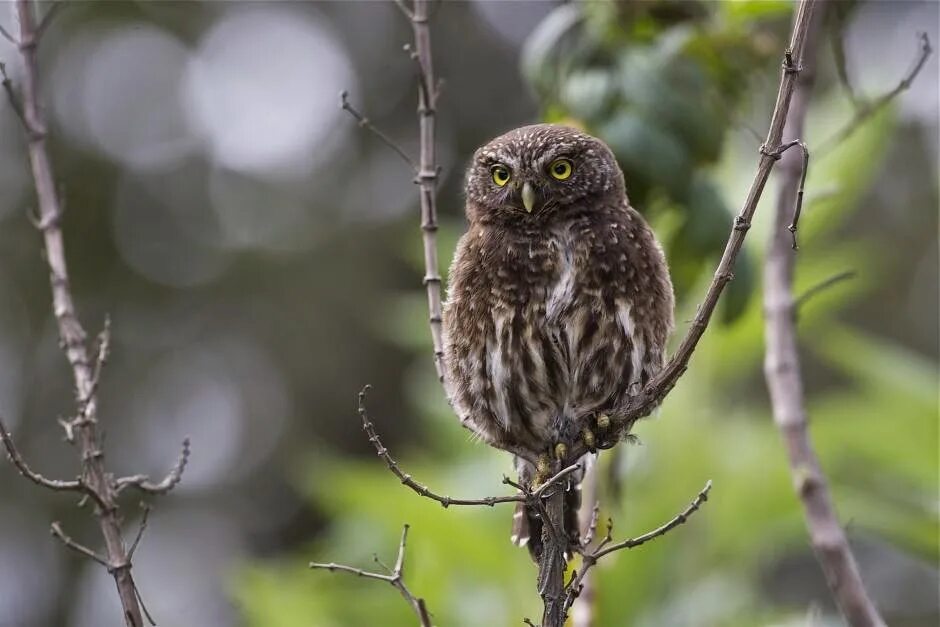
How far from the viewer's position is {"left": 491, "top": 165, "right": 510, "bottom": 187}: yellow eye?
12.4 feet

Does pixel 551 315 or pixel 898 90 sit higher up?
pixel 898 90

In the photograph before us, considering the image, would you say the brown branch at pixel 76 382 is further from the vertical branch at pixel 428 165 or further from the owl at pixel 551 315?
the owl at pixel 551 315

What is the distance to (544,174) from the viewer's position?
3.71 m

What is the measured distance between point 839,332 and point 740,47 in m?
1.73

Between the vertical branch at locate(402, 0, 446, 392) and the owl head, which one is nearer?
the vertical branch at locate(402, 0, 446, 392)

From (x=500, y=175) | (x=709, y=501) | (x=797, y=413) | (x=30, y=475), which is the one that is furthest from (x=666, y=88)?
(x=30, y=475)

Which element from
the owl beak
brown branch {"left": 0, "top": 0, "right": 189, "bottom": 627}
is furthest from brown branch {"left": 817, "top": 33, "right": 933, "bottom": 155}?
brown branch {"left": 0, "top": 0, "right": 189, "bottom": 627}

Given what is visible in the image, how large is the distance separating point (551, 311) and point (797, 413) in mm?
722

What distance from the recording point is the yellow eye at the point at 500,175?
3768mm

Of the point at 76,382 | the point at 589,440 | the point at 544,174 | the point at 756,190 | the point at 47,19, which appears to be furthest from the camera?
the point at 544,174

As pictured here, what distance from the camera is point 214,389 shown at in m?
11.8

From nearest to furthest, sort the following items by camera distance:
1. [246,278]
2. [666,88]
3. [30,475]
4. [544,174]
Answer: [30,475] → [544,174] → [666,88] → [246,278]

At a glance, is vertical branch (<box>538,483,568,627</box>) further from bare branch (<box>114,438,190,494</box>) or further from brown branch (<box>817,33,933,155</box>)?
brown branch (<box>817,33,933,155</box>)

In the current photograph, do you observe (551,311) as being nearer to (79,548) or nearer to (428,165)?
(428,165)
